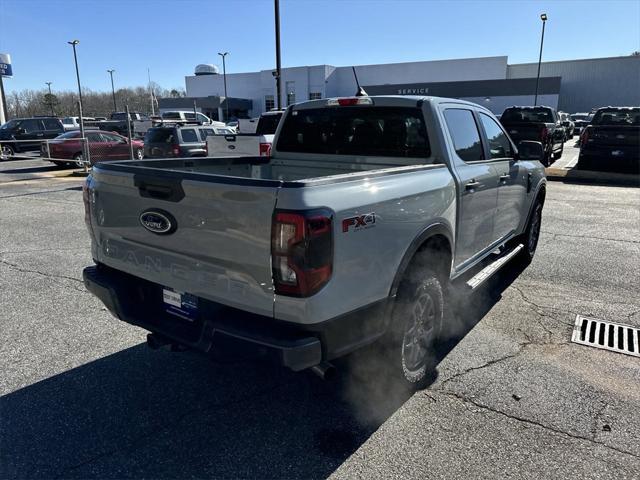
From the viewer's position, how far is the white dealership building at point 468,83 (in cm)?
4966

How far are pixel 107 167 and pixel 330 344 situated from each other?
190cm

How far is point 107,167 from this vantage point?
3125mm

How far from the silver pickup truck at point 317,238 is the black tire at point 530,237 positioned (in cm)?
174

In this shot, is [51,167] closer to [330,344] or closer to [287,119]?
[287,119]

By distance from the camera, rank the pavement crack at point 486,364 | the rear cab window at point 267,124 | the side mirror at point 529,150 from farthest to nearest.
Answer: the rear cab window at point 267,124
the side mirror at point 529,150
the pavement crack at point 486,364

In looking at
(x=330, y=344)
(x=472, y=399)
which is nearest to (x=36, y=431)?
(x=330, y=344)

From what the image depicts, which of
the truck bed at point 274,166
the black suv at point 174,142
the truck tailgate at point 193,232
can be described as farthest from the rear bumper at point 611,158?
the truck tailgate at point 193,232

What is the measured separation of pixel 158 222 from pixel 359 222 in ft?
3.85

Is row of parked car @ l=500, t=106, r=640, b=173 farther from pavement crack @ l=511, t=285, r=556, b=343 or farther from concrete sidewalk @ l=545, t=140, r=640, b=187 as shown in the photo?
pavement crack @ l=511, t=285, r=556, b=343

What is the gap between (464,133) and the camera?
4145mm

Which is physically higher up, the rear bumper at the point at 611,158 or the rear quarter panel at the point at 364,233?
the rear quarter panel at the point at 364,233

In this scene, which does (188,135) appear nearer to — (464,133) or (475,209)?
(464,133)

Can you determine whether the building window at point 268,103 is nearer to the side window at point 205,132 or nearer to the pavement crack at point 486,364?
the side window at point 205,132

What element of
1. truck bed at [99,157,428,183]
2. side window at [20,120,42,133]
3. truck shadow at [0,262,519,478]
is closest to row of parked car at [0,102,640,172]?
truck bed at [99,157,428,183]
